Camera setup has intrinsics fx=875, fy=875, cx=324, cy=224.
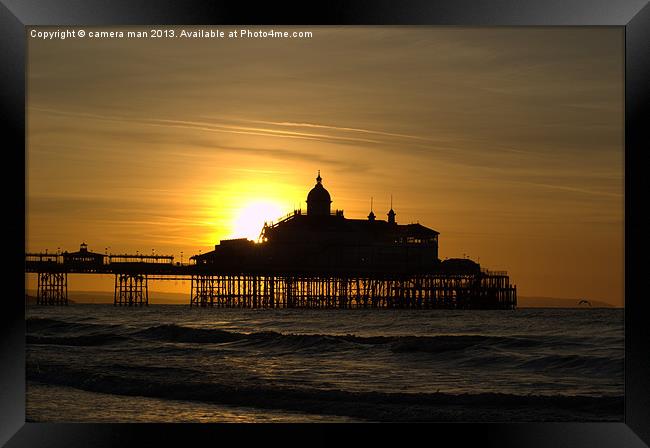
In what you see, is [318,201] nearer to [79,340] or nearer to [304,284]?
[304,284]

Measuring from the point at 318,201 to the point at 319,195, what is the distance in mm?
398

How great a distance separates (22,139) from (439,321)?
28172 mm

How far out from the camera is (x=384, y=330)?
2623 centimetres

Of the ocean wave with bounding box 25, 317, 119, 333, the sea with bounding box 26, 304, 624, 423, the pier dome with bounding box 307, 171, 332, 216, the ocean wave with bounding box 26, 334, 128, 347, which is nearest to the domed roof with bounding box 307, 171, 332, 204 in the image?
the pier dome with bounding box 307, 171, 332, 216

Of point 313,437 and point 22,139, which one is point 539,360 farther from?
point 22,139

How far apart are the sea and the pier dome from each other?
25225 millimetres

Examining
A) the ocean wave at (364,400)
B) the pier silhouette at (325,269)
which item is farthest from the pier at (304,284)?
the ocean wave at (364,400)

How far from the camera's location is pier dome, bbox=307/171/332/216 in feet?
161

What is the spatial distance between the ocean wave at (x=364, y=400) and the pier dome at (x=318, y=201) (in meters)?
37.3

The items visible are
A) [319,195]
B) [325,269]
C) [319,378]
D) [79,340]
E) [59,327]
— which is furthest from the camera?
[319,195]

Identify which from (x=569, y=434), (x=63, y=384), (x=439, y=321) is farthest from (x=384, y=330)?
(x=569, y=434)
